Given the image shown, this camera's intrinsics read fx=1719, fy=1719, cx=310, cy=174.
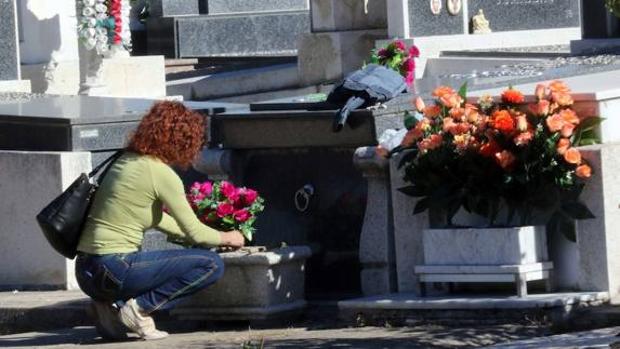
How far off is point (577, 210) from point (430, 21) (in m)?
10.9

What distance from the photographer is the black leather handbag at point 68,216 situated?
25.5 feet

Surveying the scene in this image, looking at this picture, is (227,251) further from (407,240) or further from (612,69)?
(612,69)

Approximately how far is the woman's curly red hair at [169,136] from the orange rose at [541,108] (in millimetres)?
1530

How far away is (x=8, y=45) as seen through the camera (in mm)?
14570

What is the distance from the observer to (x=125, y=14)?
1753cm

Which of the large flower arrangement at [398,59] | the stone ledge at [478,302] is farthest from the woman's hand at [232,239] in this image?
the large flower arrangement at [398,59]

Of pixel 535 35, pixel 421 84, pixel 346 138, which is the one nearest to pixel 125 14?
pixel 535 35

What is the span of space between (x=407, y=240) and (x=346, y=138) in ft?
2.19

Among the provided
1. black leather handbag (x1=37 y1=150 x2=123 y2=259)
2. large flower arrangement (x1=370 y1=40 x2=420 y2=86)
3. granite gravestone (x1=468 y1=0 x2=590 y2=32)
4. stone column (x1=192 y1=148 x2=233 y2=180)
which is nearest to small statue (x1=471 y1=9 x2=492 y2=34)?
granite gravestone (x1=468 y1=0 x2=590 y2=32)

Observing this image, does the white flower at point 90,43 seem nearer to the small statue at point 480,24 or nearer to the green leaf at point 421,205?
the small statue at point 480,24

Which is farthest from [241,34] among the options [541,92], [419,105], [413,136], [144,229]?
[541,92]

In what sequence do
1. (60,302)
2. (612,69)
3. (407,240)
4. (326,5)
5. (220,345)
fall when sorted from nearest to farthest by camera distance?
1. (220,345)
2. (407,240)
3. (60,302)
4. (612,69)
5. (326,5)

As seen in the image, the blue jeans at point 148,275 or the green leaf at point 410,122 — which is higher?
the green leaf at point 410,122

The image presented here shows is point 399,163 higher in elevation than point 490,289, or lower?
higher
